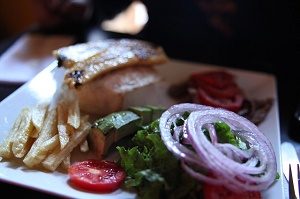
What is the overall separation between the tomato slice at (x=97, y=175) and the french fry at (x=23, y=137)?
0.13 meters

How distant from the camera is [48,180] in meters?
1.08

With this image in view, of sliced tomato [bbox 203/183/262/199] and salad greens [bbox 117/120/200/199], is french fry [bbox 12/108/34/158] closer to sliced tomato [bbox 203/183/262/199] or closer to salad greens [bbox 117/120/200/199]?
salad greens [bbox 117/120/200/199]

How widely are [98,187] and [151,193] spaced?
128 mm

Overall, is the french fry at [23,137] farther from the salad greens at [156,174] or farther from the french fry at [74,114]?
the salad greens at [156,174]

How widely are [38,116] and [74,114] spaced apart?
10 centimetres

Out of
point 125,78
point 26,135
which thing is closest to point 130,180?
point 26,135

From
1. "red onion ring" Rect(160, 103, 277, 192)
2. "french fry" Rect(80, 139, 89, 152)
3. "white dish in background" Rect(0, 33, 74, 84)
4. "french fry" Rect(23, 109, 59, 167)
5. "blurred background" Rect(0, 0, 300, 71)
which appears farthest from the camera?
"blurred background" Rect(0, 0, 300, 71)

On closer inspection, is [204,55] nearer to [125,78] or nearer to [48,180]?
[125,78]

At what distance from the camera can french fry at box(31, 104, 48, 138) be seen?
1.20m

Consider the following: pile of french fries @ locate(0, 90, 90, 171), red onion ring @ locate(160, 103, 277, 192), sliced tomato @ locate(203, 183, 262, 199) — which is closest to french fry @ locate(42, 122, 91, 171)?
pile of french fries @ locate(0, 90, 90, 171)

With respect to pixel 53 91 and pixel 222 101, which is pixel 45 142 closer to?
pixel 53 91

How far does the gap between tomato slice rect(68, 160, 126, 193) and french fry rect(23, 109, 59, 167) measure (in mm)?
77

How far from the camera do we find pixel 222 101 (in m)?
1.53

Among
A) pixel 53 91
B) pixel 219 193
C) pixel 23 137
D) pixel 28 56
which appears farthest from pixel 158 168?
pixel 28 56
